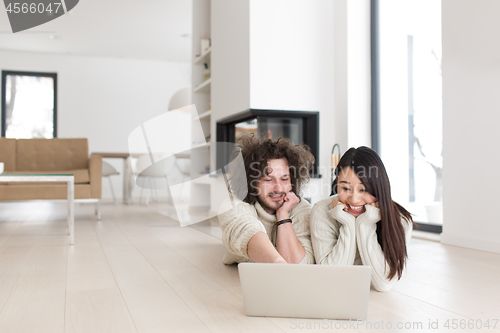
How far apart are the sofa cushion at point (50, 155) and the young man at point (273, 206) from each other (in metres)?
2.81

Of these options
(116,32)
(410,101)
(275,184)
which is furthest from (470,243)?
(116,32)

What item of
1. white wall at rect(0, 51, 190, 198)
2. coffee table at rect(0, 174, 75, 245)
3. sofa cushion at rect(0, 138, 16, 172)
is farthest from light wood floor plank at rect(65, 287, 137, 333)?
white wall at rect(0, 51, 190, 198)

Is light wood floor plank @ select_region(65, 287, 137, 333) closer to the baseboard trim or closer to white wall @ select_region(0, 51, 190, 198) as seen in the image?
the baseboard trim

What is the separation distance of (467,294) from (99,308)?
1188 mm

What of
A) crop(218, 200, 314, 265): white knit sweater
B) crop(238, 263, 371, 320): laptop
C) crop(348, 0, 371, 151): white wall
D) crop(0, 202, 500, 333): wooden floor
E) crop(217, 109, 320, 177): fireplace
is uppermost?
crop(348, 0, 371, 151): white wall

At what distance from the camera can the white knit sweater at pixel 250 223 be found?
4.73 feet

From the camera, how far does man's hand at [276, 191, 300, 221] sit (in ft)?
5.01

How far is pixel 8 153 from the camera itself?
3.89m

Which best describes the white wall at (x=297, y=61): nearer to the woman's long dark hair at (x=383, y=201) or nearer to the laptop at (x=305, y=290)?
the woman's long dark hair at (x=383, y=201)

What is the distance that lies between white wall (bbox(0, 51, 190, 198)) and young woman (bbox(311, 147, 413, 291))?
6240 mm

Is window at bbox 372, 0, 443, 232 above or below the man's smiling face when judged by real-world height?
above

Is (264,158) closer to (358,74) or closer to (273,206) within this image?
(273,206)

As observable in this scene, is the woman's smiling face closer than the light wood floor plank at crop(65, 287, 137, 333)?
No

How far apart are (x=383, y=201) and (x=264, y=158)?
1.45 ft
